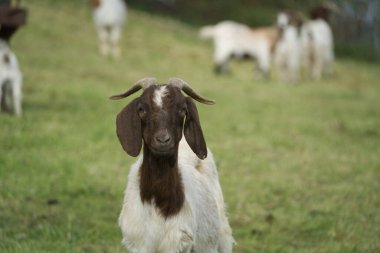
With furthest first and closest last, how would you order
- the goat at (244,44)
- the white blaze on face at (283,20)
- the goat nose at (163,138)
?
the white blaze on face at (283,20) → the goat at (244,44) → the goat nose at (163,138)

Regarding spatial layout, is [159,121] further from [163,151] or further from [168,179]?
[168,179]

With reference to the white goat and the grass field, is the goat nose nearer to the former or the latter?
the grass field

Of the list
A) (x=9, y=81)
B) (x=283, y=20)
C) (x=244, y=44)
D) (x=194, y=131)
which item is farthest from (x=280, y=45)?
(x=194, y=131)

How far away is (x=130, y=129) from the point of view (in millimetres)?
4605

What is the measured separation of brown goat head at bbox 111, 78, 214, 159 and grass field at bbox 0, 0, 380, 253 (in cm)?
186

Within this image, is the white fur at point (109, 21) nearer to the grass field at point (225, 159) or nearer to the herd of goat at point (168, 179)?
the grass field at point (225, 159)

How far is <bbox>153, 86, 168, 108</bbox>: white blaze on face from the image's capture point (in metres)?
4.48

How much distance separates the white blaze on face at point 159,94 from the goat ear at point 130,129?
0.15 meters

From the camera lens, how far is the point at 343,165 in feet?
32.7

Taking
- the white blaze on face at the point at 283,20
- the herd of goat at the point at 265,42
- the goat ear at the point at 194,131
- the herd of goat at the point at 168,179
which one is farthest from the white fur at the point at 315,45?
the goat ear at the point at 194,131

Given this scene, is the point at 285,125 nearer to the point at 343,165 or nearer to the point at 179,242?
the point at 343,165

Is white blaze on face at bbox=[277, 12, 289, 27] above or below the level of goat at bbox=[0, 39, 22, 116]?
above

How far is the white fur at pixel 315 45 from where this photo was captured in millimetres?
21484

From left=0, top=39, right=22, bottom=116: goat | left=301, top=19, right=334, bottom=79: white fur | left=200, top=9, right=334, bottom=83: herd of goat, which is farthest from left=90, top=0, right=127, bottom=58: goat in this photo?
left=0, top=39, right=22, bottom=116: goat
